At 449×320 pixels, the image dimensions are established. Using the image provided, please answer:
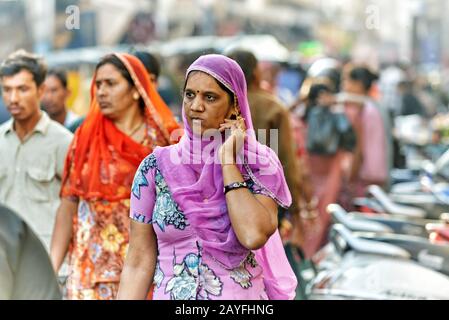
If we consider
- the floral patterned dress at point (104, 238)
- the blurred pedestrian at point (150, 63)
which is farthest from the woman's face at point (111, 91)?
the blurred pedestrian at point (150, 63)

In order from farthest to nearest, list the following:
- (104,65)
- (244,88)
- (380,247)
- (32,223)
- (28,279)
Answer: (380,247)
(32,223)
(104,65)
(244,88)
(28,279)

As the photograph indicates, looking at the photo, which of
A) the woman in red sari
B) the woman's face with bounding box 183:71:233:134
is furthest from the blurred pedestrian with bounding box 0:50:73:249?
the woman's face with bounding box 183:71:233:134

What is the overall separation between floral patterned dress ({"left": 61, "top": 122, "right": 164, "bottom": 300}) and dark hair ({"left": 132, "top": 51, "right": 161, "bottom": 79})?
0.86 meters

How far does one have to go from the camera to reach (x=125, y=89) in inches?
231

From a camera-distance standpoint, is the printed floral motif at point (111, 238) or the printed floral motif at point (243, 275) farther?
the printed floral motif at point (111, 238)

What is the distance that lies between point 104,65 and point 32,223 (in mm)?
1175

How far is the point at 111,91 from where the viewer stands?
582cm

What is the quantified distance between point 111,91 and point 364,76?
632cm

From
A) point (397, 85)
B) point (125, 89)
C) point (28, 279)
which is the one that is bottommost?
point (397, 85)

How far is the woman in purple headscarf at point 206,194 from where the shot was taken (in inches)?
167

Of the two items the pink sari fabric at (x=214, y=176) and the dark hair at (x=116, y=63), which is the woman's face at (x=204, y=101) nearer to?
the pink sari fabric at (x=214, y=176)

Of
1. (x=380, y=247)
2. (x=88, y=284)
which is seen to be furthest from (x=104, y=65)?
(x=380, y=247)

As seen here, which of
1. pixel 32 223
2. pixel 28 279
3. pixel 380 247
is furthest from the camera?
pixel 380 247

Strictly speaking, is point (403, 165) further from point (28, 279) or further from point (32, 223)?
point (28, 279)
